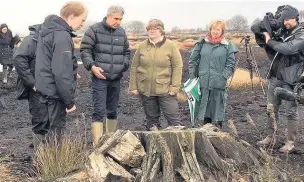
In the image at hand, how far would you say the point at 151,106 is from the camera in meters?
6.48

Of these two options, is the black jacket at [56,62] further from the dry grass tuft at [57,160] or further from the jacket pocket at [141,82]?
the jacket pocket at [141,82]

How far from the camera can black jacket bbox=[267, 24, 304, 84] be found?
5.83 meters

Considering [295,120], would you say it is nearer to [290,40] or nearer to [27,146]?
[290,40]

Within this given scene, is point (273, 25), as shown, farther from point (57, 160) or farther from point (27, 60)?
point (57, 160)

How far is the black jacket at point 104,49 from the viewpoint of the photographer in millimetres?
6070

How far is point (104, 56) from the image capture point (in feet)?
20.2

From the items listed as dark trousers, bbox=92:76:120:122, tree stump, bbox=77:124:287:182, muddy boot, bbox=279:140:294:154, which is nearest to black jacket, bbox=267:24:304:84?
muddy boot, bbox=279:140:294:154

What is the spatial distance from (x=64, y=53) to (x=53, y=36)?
0.69 feet

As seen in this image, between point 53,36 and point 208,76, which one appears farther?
point 208,76

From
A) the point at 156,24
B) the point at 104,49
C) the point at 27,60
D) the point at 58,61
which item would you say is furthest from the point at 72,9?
the point at 156,24

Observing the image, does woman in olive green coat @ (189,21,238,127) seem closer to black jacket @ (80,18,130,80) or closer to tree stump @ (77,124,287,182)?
black jacket @ (80,18,130,80)

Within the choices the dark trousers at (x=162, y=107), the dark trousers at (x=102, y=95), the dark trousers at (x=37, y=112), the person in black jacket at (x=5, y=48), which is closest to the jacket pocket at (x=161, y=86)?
the dark trousers at (x=162, y=107)

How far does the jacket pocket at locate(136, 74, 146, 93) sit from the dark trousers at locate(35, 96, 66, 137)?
149 centimetres

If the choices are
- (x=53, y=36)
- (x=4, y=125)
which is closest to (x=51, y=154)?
(x=53, y=36)
